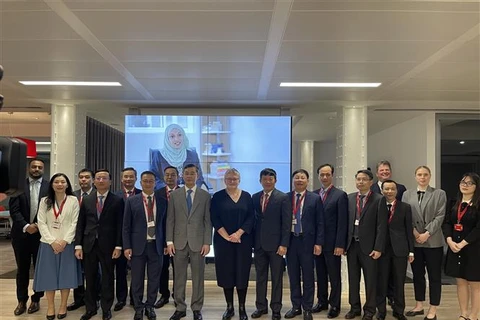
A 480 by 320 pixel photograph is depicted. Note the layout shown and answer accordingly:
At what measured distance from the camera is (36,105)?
6391 millimetres

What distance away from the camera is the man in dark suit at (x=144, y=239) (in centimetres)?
445

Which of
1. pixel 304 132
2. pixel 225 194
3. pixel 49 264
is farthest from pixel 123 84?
pixel 304 132

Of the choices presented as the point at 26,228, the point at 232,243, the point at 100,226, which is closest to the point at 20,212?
the point at 26,228

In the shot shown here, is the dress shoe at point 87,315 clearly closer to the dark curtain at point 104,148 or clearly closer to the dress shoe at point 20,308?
the dress shoe at point 20,308

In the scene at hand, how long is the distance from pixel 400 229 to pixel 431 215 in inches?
15.6

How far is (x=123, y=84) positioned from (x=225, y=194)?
69.1 inches

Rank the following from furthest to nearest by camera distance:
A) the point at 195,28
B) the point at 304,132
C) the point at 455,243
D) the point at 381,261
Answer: the point at 304,132 → the point at 381,261 → the point at 455,243 → the point at 195,28

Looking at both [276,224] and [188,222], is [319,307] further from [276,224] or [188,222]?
[188,222]

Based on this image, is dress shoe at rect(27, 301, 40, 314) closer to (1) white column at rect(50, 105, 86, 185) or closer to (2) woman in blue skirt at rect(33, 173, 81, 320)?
(2) woman in blue skirt at rect(33, 173, 81, 320)

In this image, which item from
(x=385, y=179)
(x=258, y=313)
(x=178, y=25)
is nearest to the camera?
(x=178, y=25)

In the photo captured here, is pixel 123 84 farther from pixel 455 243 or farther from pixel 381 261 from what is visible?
pixel 455 243

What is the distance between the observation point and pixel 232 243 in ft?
14.8

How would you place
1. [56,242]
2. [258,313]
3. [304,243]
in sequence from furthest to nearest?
[258,313]
[304,243]
[56,242]

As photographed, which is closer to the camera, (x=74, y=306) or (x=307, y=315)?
(x=307, y=315)
